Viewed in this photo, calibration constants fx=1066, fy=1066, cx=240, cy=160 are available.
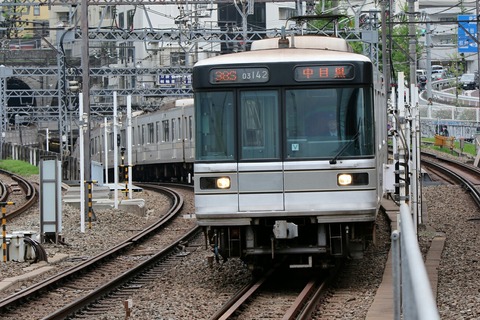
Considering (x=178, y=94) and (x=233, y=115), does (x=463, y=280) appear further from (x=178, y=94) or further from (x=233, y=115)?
(x=178, y=94)

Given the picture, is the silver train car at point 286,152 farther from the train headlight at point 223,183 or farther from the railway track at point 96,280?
the railway track at point 96,280

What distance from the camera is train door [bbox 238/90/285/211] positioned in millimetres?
11102

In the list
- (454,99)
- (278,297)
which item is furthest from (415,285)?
(454,99)

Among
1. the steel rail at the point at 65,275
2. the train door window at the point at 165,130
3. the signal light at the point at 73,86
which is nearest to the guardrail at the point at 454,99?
the train door window at the point at 165,130

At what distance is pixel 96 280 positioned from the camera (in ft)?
42.6

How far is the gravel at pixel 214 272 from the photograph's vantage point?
32.6ft

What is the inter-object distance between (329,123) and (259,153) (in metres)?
0.80

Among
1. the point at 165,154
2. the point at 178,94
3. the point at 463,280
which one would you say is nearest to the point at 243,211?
the point at 463,280

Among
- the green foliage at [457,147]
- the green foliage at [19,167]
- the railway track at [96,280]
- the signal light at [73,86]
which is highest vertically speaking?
the signal light at [73,86]

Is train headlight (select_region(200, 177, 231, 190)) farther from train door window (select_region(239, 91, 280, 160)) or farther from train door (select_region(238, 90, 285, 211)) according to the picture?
train door window (select_region(239, 91, 280, 160))

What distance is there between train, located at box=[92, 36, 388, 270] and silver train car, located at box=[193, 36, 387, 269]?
0.01 metres

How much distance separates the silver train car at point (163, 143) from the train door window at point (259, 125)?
61.4 feet

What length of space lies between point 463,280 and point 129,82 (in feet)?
178

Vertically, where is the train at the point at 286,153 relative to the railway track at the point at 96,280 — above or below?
above
